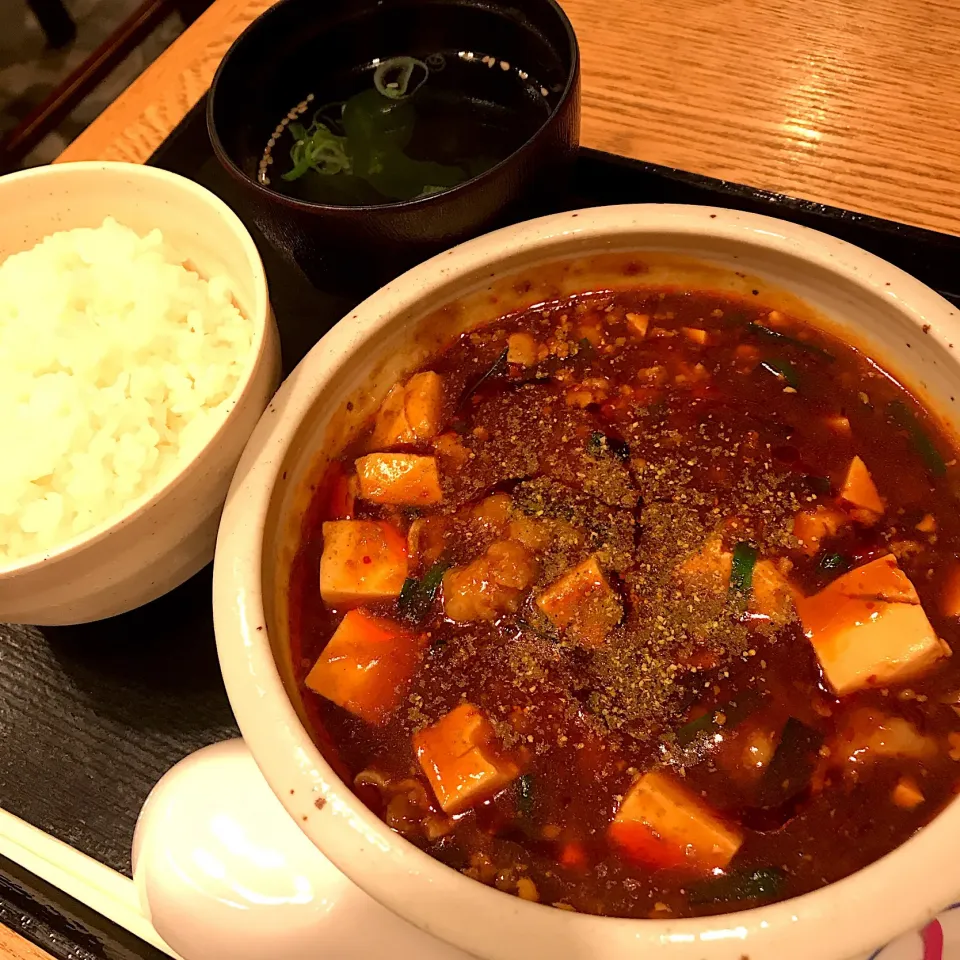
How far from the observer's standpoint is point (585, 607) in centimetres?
144

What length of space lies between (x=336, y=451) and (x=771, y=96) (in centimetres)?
154

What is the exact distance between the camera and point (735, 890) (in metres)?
1.23

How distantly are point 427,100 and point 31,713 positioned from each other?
167 cm

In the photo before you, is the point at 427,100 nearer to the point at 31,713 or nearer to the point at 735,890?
the point at 31,713

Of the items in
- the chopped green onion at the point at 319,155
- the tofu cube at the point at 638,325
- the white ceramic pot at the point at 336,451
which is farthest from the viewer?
the chopped green onion at the point at 319,155

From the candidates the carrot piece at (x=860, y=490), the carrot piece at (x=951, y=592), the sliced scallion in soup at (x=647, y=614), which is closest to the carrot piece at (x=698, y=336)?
the sliced scallion in soup at (x=647, y=614)

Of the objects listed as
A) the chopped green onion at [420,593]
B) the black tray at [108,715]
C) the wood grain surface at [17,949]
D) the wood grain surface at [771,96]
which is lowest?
the wood grain surface at [17,949]

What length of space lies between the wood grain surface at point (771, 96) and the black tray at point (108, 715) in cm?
17

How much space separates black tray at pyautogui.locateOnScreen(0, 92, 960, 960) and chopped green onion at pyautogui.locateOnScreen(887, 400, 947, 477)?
0.49 metres

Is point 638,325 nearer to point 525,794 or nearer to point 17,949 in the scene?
point 525,794

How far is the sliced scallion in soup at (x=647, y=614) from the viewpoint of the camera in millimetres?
1286

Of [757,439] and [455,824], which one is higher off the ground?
[757,439]

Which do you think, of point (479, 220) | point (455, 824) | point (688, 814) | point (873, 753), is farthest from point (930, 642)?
point (479, 220)

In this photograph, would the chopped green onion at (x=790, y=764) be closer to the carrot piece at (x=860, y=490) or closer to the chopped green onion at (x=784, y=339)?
the carrot piece at (x=860, y=490)
